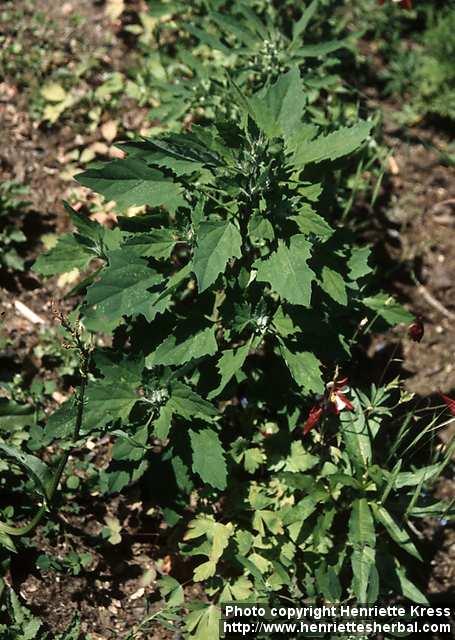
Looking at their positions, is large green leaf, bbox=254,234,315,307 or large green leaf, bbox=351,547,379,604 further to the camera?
large green leaf, bbox=351,547,379,604

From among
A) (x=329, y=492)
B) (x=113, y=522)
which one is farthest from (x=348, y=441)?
(x=113, y=522)

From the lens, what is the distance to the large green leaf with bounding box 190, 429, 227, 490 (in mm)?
2953

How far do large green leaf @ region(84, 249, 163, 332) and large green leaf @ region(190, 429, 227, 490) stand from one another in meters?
0.58

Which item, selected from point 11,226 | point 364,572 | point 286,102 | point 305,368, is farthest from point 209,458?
point 11,226

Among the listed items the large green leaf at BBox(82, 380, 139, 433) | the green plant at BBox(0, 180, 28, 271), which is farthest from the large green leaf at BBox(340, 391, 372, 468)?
the green plant at BBox(0, 180, 28, 271)

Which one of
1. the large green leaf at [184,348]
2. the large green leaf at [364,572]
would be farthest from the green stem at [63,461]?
the large green leaf at [364,572]

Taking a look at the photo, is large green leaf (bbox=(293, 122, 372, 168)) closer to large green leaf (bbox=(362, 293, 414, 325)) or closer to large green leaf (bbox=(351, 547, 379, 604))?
large green leaf (bbox=(362, 293, 414, 325))

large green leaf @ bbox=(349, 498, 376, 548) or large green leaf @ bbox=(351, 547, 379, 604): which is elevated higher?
large green leaf @ bbox=(349, 498, 376, 548)

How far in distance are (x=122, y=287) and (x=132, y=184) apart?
42 cm

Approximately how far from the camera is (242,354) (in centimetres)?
305

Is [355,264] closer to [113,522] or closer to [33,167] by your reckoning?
Result: [113,522]

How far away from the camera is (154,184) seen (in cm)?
300

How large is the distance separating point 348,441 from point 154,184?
1.41 metres

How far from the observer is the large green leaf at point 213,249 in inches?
107
